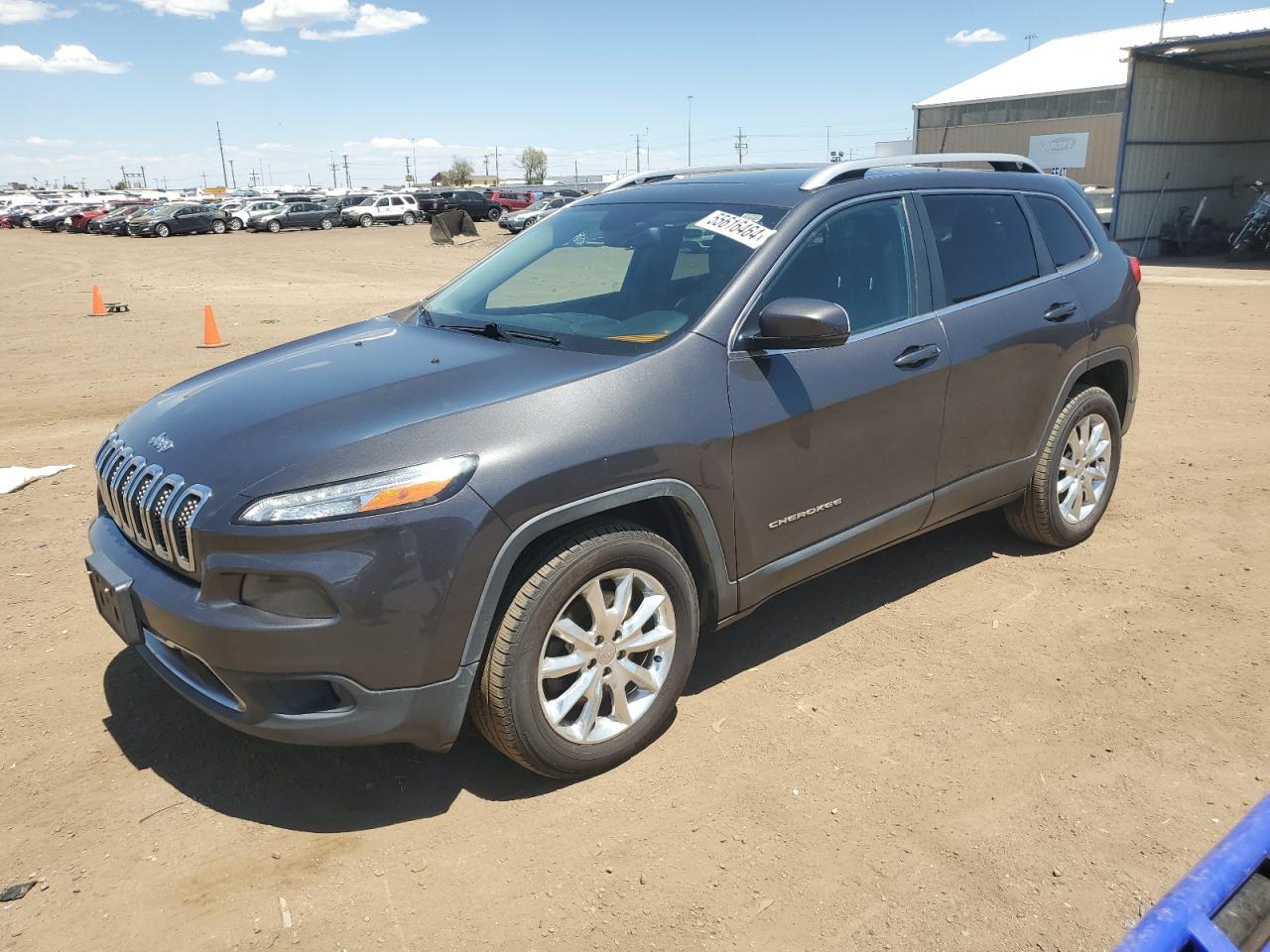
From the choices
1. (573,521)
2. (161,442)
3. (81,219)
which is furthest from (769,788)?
(81,219)

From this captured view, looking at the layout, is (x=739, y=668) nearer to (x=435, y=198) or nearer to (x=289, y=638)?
(x=289, y=638)

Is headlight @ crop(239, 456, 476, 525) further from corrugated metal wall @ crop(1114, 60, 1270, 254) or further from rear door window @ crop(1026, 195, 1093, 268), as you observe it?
corrugated metal wall @ crop(1114, 60, 1270, 254)

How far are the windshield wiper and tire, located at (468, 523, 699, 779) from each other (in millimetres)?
807

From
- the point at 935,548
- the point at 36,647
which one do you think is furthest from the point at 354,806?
the point at 935,548

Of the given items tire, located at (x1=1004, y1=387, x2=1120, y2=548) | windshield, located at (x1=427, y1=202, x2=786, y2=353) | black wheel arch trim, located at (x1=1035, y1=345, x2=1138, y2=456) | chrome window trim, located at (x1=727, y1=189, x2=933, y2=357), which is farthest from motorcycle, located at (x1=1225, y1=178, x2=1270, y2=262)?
windshield, located at (x1=427, y1=202, x2=786, y2=353)

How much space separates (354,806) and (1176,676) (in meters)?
3.05

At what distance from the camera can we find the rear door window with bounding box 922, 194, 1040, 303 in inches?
160

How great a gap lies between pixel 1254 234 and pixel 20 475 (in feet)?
87.9

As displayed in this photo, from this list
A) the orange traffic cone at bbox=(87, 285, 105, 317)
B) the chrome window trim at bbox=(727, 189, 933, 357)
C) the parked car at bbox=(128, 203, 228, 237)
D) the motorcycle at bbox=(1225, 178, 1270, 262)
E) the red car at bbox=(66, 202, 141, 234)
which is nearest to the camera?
the chrome window trim at bbox=(727, 189, 933, 357)

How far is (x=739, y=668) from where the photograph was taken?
3848 mm

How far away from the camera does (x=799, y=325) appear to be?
10.3ft

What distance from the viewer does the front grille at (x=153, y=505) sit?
2.71 metres

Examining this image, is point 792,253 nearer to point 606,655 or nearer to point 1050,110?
point 606,655

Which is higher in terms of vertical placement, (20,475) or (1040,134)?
(1040,134)
